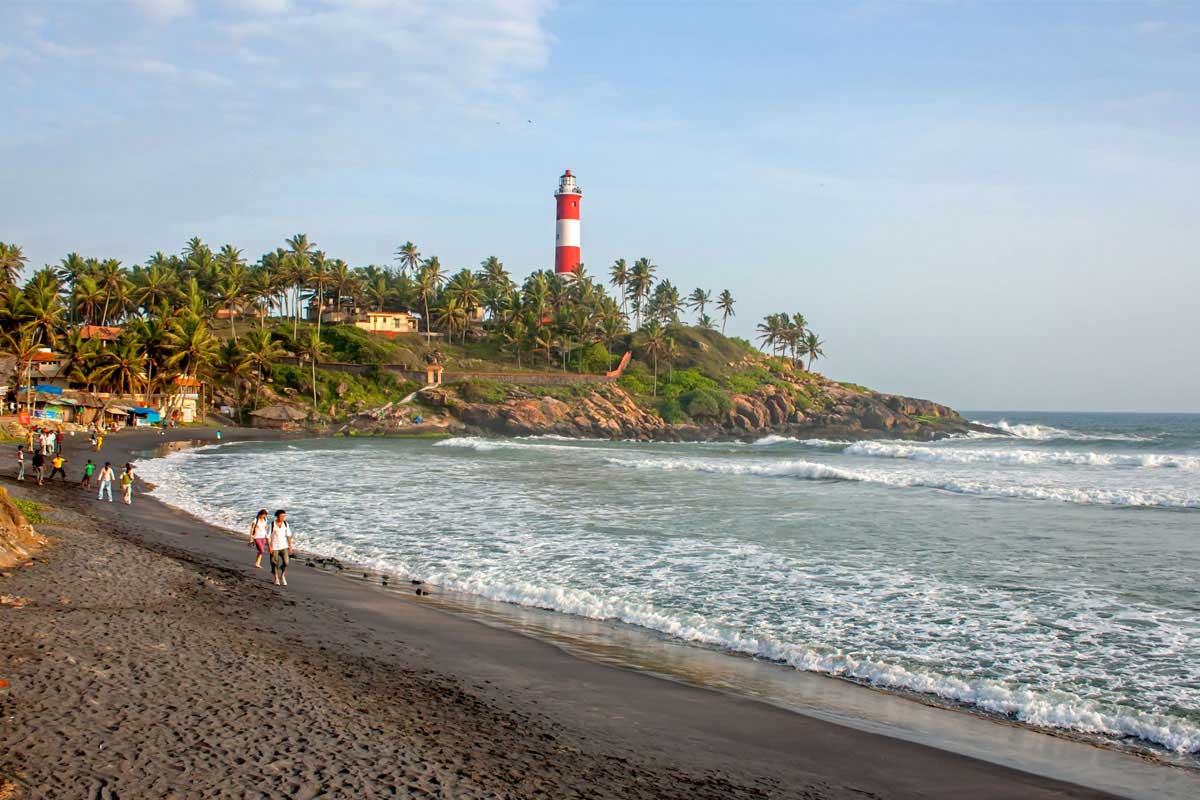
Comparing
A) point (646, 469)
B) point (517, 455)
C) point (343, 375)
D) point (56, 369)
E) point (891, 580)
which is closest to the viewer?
point (891, 580)

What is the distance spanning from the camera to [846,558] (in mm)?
18531

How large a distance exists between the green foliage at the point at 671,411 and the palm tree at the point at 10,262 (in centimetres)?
5565

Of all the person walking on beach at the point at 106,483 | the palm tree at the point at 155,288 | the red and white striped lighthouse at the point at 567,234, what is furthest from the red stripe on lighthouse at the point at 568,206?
the person walking on beach at the point at 106,483

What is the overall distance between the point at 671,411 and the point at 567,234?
81.3ft

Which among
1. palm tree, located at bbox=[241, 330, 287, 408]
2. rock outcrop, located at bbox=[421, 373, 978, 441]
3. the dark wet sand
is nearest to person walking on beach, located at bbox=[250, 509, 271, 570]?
the dark wet sand

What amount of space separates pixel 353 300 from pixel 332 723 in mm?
94514

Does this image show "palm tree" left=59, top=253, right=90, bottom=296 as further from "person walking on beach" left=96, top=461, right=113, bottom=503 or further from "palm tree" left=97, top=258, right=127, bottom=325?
"person walking on beach" left=96, top=461, right=113, bottom=503

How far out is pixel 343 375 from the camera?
7875cm

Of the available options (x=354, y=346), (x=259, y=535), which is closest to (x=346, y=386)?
(x=354, y=346)

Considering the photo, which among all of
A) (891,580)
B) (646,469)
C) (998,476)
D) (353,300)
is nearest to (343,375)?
(353,300)

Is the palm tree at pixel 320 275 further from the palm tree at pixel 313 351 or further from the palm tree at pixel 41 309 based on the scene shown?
the palm tree at pixel 41 309

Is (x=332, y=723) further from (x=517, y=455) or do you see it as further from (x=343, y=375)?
(x=343, y=375)

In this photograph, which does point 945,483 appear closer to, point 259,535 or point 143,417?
point 259,535

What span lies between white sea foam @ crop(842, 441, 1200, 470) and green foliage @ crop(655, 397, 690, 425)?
25700mm
